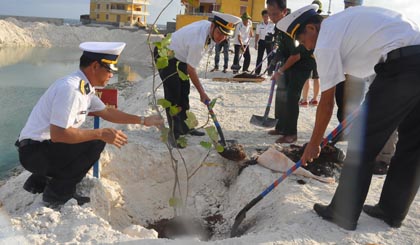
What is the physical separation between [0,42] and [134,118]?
1125 inches

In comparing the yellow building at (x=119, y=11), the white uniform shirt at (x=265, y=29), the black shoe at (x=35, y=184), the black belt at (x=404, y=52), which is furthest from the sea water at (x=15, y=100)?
the yellow building at (x=119, y=11)

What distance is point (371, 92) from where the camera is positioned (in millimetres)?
2447

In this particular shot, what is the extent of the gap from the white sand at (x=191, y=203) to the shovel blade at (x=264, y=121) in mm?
108

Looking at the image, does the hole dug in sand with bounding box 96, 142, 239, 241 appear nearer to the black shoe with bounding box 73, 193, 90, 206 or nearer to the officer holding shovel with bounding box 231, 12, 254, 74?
the black shoe with bounding box 73, 193, 90, 206

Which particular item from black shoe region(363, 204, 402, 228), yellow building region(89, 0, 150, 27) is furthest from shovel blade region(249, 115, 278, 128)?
yellow building region(89, 0, 150, 27)

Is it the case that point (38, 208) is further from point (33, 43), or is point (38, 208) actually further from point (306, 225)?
point (33, 43)

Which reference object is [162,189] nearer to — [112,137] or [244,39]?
[112,137]

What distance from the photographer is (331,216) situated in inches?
105

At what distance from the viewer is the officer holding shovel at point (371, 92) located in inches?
92.4

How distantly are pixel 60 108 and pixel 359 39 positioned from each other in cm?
194

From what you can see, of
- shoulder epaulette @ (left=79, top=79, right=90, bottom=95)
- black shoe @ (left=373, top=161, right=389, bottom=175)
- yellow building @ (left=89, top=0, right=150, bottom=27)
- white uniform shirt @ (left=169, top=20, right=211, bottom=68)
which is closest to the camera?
shoulder epaulette @ (left=79, top=79, right=90, bottom=95)

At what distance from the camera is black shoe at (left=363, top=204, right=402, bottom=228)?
8.79 feet

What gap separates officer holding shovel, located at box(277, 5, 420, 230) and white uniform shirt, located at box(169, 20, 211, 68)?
1502 millimetres

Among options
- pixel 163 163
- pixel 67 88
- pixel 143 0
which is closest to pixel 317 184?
pixel 163 163
